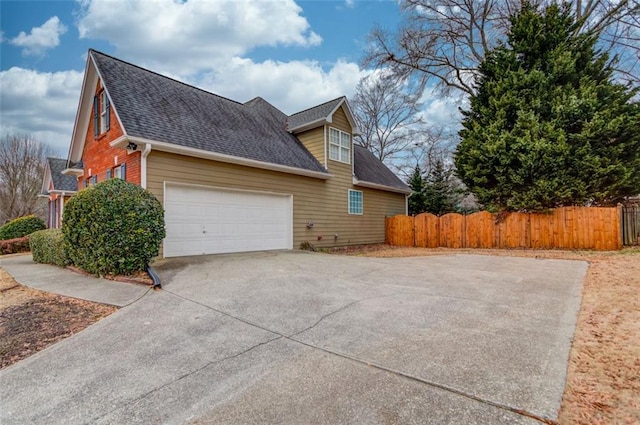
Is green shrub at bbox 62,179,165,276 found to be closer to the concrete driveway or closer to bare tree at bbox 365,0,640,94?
the concrete driveway

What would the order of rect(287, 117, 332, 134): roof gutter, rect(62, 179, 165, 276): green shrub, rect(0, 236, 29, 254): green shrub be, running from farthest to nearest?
1. rect(0, 236, 29, 254): green shrub
2. rect(287, 117, 332, 134): roof gutter
3. rect(62, 179, 165, 276): green shrub

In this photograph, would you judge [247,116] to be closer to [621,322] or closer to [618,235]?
[621,322]

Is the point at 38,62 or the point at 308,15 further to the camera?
the point at 38,62

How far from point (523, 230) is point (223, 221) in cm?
1096

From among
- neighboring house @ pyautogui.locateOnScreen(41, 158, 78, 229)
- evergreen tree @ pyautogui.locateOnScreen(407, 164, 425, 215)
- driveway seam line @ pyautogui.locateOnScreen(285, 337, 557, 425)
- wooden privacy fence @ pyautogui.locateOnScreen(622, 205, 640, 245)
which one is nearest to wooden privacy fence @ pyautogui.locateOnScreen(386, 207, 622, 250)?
wooden privacy fence @ pyautogui.locateOnScreen(622, 205, 640, 245)

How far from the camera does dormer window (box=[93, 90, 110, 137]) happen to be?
32.9ft

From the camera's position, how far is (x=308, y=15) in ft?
40.0

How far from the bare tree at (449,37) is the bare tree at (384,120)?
7435mm

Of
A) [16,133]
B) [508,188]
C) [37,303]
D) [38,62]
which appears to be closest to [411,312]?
[37,303]

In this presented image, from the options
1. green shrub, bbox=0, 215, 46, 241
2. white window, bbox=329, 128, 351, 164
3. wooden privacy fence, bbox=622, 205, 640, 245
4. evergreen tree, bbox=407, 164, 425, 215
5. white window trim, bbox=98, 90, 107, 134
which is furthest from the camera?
evergreen tree, bbox=407, 164, 425, 215

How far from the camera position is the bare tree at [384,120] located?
90.2 feet

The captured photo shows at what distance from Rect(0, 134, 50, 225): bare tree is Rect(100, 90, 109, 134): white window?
63.5ft

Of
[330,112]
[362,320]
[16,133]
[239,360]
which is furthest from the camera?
[16,133]

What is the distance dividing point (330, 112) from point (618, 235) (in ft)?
35.7
